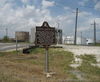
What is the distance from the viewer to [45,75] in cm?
1072

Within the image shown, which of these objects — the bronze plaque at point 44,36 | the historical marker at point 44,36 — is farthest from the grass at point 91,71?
the bronze plaque at point 44,36

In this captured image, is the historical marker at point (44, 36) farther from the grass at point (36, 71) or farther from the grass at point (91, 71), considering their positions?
the grass at point (91, 71)

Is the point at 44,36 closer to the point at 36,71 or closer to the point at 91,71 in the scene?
Answer: the point at 36,71

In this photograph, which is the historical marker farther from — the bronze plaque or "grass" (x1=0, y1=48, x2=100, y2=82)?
"grass" (x1=0, y1=48, x2=100, y2=82)

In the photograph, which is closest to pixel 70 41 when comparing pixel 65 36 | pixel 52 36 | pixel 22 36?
pixel 65 36

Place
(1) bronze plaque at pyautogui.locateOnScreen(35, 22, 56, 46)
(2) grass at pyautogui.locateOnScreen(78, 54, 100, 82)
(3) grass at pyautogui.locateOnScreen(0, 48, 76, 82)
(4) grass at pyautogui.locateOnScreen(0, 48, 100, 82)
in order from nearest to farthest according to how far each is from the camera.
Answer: (4) grass at pyautogui.locateOnScreen(0, 48, 100, 82) < (3) grass at pyautogui.locateOnScreen(0, 48, 76, 82) < (2) grass at pyautogui.locateOnScreen(78, 54, 100, 82) < (1) bronze plaque at pyautogui.locateOnScreen(35, 22, 56, 46)

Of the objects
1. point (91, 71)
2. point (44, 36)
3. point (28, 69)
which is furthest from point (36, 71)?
point (91, 71)

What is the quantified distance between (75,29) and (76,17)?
3.41 meters

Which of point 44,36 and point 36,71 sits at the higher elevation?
point 44,36

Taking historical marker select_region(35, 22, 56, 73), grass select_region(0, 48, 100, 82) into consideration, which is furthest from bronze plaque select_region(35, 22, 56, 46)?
grass select_region(0, 48, 100, 82)

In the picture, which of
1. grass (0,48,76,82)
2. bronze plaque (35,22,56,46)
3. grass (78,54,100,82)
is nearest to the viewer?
grass (0,48,76,82)

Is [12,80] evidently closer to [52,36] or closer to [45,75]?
[45,75]

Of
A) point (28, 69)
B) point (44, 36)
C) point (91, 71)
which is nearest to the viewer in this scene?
point (44, 36)

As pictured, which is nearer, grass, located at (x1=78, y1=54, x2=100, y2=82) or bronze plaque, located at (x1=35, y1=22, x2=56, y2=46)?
grass, located at (x1=78, y1=54, x2=100, y2=82)
